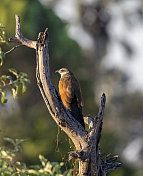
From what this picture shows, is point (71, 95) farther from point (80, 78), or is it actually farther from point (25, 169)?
point (80, 78)

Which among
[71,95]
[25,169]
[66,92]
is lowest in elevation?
[25,169]

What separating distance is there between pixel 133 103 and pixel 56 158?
53.3 feet

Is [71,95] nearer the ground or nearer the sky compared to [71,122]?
nearer the sky

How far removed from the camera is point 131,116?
37.0 metres

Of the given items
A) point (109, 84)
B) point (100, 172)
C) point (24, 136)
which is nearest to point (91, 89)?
point (24, 136)

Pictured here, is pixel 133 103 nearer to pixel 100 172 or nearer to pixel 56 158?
pixel 56 158

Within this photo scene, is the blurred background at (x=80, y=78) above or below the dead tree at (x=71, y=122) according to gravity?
above

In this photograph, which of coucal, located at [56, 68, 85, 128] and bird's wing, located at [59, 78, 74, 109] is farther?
bird's wing, located at [59, 78, 74, 109]

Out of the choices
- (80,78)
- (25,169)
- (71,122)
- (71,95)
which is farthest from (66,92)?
(80,78)

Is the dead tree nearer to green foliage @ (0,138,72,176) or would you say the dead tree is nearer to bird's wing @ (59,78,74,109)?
green foliage @ (0,138,72,176)

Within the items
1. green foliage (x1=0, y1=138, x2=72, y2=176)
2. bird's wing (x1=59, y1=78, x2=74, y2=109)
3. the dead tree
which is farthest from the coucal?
green foliage (x1=0, y1=138, x2=72, y2=176)

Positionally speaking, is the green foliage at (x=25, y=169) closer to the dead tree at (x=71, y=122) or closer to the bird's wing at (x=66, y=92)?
the dead tree at (x=71, y=122)

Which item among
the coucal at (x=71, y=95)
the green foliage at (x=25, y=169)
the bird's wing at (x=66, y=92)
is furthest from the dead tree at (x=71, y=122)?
the bird's wing at (x=66, y=92)

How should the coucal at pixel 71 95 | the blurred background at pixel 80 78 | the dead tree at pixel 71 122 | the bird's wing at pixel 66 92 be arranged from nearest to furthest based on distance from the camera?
the dead tree at pixel 71 122 → the coucal at pixel 71 95 → the bird's wing at pixel 66 92 → the blurred background at pixel 80 78
